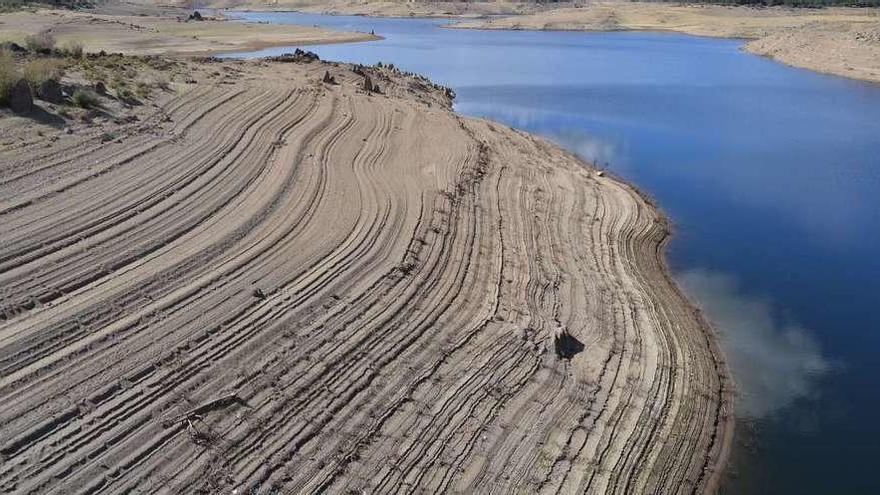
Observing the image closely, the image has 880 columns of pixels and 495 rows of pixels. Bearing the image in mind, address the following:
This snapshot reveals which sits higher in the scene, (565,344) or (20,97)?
(20,97)

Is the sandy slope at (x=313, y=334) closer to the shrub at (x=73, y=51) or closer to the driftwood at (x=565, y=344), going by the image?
the driftwood at (x=565, y=344)

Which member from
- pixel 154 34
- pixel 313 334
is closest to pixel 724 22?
pixel 154 34

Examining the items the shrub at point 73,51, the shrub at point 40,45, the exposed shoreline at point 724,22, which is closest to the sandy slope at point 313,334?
the shrub at point 73,51

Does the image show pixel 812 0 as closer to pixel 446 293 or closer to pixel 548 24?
pixel 548 24

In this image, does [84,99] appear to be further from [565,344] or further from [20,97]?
[565,344]

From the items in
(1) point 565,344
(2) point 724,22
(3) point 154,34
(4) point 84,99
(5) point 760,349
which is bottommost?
(5) point 760,349

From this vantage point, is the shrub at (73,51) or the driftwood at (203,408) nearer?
the driftwood at (203,408)
